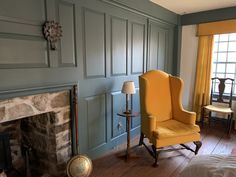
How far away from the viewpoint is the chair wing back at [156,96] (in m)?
2.78

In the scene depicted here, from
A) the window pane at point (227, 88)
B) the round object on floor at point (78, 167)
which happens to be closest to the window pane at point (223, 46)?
the window pane at point (227, 88)

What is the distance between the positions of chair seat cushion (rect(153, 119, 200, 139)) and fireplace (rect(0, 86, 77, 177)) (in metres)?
1.14

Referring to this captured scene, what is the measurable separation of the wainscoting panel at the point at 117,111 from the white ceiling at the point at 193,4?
5.91ft

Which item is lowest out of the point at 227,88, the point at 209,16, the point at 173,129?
the point at 173,129

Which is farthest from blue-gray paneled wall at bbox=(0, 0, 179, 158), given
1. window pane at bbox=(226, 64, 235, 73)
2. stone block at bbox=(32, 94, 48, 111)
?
window pane at bbox=(226, 64, 235, 73)

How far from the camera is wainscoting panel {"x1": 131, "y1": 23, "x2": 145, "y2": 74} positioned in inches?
124

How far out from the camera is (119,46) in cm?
289

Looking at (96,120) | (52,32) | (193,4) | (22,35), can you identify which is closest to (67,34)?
(52,32)

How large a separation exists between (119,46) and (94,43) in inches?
20.5

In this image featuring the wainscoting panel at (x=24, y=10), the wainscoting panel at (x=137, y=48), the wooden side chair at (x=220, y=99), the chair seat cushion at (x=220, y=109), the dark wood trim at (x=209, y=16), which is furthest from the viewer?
the wooden side chair at (x=220, y=99)

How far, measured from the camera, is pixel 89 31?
241 centimetres

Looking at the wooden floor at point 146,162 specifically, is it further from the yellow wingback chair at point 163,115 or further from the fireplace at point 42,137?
the fireplace at point 42,137

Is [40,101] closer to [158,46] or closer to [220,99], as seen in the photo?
Answer: [158,46]

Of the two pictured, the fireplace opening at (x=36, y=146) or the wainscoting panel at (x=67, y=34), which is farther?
the fireplace opening at (x=36, y=146)
